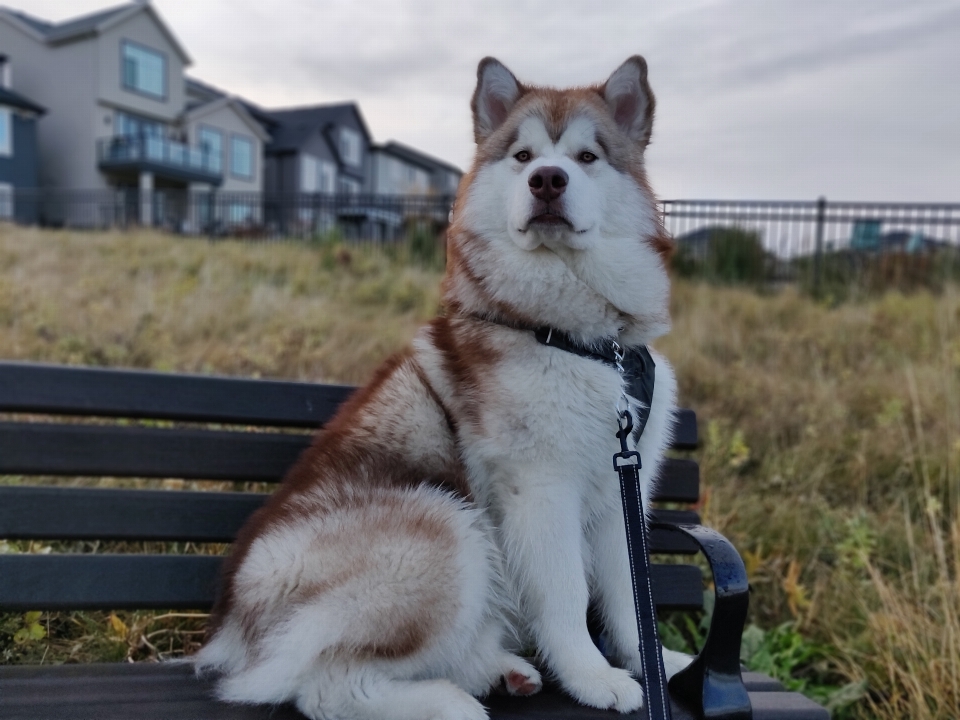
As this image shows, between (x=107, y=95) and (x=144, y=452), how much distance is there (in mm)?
31814

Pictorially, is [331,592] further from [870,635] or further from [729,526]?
[729,526]

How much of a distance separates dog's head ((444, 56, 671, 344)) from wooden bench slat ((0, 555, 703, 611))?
3.89ft

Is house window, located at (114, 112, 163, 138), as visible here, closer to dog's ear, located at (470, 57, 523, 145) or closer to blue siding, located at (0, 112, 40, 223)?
blue siding, located at (0, 112, 40, 223)

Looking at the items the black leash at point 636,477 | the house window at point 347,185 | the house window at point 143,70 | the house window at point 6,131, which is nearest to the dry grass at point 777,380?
the black leash at point 636,477

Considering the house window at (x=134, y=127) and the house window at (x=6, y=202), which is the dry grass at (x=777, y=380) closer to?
the house window at (x=6, y=202)

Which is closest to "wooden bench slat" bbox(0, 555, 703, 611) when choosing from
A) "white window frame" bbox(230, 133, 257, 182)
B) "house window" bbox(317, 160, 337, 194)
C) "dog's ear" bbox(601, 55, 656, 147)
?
"dog's ear" bbox(601, 55, 656, 147)

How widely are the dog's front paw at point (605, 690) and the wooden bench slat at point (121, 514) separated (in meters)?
1.10

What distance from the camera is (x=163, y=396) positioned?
226 centimetres

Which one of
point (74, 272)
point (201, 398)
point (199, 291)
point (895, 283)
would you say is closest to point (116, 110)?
point (74, 272)

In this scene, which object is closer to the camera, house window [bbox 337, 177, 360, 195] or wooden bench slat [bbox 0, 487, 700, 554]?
wooden bench slat [bbox 0, 487, 700, 554]

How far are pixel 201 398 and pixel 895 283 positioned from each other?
30.9 ft

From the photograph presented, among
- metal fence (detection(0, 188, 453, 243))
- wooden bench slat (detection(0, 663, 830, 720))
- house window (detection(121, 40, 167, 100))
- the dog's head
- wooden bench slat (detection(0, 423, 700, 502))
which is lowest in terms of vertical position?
wooden bench slat (detection(0, 663, 830, 720))

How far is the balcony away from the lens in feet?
93.6

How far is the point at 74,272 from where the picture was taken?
8.44 metres
